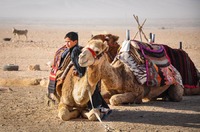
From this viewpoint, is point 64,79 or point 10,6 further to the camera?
point 10,6

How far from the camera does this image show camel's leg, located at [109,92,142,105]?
8.27m

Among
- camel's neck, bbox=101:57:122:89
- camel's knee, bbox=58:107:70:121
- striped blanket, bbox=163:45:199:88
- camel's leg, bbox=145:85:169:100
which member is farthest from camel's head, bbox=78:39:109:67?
striped blanket, bbox=163:45:199:88

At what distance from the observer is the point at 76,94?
22.3 feet

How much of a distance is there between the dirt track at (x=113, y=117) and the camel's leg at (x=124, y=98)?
4.4 inches

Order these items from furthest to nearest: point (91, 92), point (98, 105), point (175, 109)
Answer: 1. point (175, 109)
2. point (98, 105)
3. point (91, 92)

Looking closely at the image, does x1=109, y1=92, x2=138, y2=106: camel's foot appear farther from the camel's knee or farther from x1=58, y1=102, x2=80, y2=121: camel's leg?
the camel's knee

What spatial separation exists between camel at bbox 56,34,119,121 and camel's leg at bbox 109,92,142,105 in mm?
1106

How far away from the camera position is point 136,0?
196 meters

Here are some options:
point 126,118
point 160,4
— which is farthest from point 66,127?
point 160,4

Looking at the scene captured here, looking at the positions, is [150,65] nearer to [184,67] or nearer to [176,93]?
[176,93]

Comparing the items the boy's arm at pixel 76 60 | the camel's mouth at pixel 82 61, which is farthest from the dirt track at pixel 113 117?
the camel's mouth at pixel 82 61

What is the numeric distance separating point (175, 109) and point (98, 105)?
1903mm

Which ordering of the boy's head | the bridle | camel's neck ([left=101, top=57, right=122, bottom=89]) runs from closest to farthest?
the bridle
the boy's head
camel's neck ([left=101, top=57, right=122, bottom=89])

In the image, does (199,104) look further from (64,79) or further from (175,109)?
(64,79)
